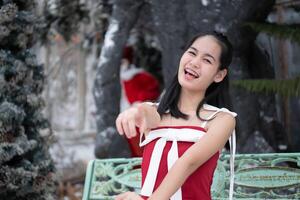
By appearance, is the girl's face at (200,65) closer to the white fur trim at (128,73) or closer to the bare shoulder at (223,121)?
the bare shoulder at (223,121)

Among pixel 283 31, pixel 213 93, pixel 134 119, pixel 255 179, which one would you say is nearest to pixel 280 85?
pixel 283 31

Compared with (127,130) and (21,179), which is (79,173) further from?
(127,130)

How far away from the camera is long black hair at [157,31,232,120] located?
186 centimetres

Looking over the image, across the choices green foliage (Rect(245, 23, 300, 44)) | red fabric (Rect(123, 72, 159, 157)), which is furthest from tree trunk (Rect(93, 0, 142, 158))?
red fabric (Rect(123, 72, 159, 157))

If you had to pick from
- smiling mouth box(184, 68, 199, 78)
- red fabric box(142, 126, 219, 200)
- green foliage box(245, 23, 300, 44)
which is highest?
green foliage box(245, 23, 300, 44)

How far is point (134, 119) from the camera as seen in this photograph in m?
1.64

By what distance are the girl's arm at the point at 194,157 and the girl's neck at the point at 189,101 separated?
0.12m

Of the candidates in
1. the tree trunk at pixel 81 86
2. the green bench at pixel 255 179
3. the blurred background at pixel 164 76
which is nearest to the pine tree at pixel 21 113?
the blurred background at pixel 164 76

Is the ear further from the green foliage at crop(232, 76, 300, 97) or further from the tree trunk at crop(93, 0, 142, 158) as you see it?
the tree trunk at crop(93, 0, 142, 158)

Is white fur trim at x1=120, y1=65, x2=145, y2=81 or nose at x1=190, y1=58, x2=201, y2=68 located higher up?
nose at x1=190, y1=58, x2=201, y2=68

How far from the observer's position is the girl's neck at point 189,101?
1.87 metres

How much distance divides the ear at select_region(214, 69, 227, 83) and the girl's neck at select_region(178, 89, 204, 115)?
67mm

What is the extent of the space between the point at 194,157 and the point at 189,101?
0.26 m

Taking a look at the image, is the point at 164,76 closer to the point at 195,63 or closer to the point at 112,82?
the point at 112,82
